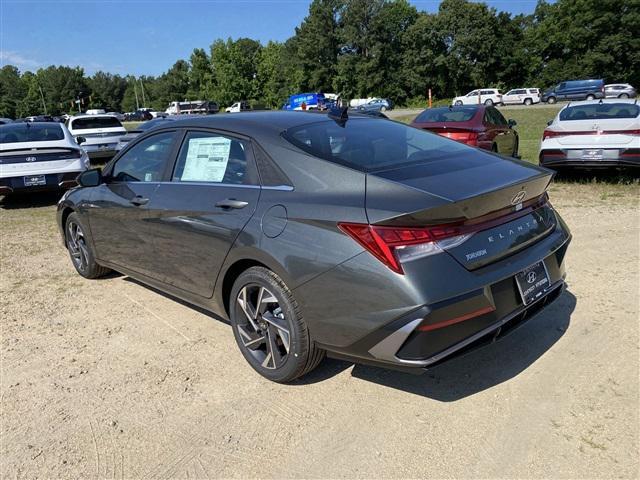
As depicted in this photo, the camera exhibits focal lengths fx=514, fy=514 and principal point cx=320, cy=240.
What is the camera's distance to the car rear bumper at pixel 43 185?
8742 mm

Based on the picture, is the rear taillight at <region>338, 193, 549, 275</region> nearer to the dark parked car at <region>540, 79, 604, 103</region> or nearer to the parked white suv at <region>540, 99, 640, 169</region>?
the parked white suv at <region>540, 99, 640, 169</region>

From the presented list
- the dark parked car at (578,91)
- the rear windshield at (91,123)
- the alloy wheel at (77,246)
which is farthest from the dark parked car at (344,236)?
the dark parked car at (578,91)

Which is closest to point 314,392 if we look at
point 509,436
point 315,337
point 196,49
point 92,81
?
point 315,337

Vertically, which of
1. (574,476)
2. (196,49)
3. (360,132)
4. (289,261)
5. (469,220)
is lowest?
(574,476)

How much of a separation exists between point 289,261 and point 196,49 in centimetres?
9100

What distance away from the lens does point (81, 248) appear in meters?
5.25

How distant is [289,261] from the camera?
2777 mm

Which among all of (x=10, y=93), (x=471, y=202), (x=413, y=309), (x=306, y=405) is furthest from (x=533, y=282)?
(x=10, y=93)

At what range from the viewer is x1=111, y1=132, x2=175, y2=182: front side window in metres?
3.98

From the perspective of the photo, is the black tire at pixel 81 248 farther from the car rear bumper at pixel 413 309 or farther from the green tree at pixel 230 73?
the green tree at pixel 230 73

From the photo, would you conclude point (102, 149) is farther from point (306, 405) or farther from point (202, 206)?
point (306, 405)

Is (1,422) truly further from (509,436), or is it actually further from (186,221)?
(509,436)

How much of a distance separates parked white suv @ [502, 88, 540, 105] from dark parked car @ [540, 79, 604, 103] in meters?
0.99

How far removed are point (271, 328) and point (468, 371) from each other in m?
1.25
